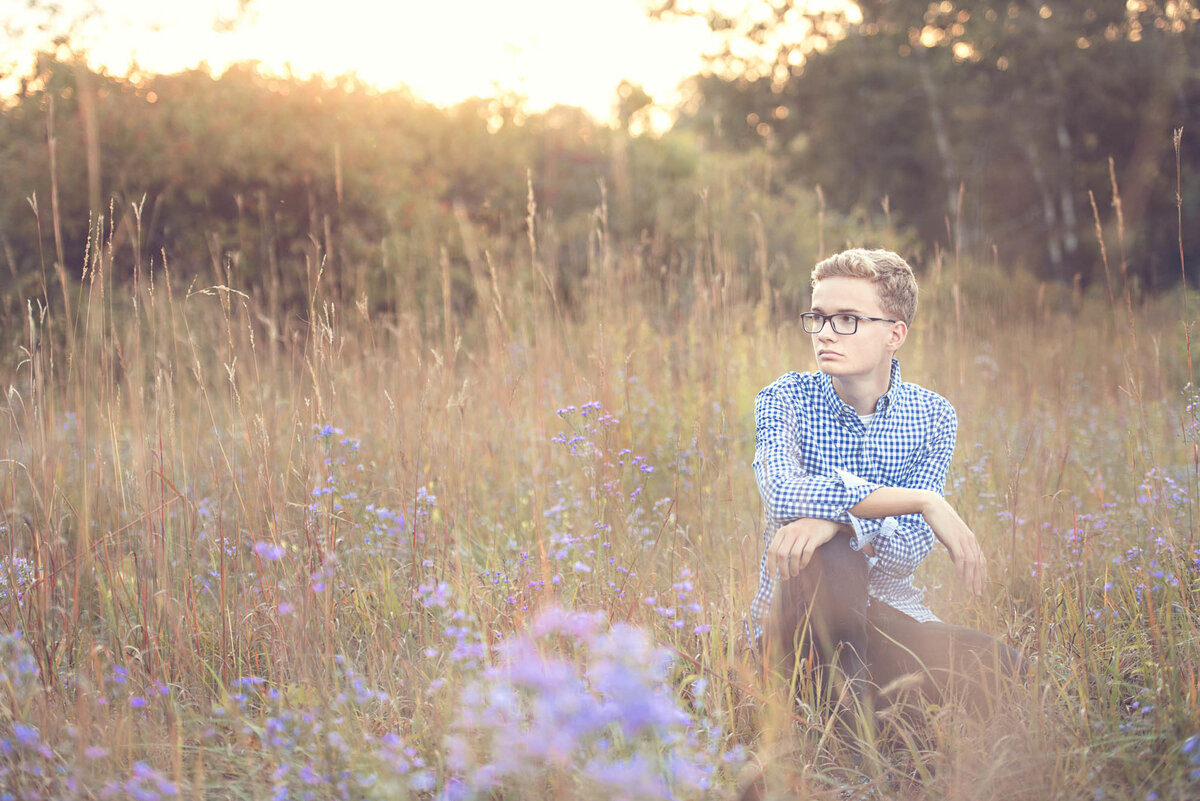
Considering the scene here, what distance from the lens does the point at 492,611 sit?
1.99 metres

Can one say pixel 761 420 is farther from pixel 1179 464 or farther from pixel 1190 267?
pixel 1190 267

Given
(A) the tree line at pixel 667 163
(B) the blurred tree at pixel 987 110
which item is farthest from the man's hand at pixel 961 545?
(B) the blurred tree at pixel 987 110

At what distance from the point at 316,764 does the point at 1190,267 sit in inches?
584

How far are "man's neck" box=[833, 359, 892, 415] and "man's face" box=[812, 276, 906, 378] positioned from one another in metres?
0.05

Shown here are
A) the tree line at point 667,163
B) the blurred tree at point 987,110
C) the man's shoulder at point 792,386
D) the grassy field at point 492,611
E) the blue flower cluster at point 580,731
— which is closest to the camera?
the blue flower cluster at point 580,731

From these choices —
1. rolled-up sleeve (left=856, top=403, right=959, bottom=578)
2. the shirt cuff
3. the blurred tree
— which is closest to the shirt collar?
rolled-up sleeve (left=856, top=403, right=959, bottom=578)

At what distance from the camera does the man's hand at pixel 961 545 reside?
5.43ft

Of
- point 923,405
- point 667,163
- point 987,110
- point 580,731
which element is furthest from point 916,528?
point 987,110

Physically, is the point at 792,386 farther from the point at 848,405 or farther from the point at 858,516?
the point at 858,516

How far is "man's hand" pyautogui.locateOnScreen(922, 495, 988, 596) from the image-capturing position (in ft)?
5.43

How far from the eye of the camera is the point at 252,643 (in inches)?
77.9

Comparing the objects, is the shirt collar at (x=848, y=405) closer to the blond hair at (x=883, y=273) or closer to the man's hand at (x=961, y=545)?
the blond hair at (x=883, y=273)

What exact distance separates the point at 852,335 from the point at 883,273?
18 cm

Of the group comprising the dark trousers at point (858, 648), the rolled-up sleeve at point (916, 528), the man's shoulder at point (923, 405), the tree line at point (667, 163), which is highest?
the tree line at point (667, 163)
